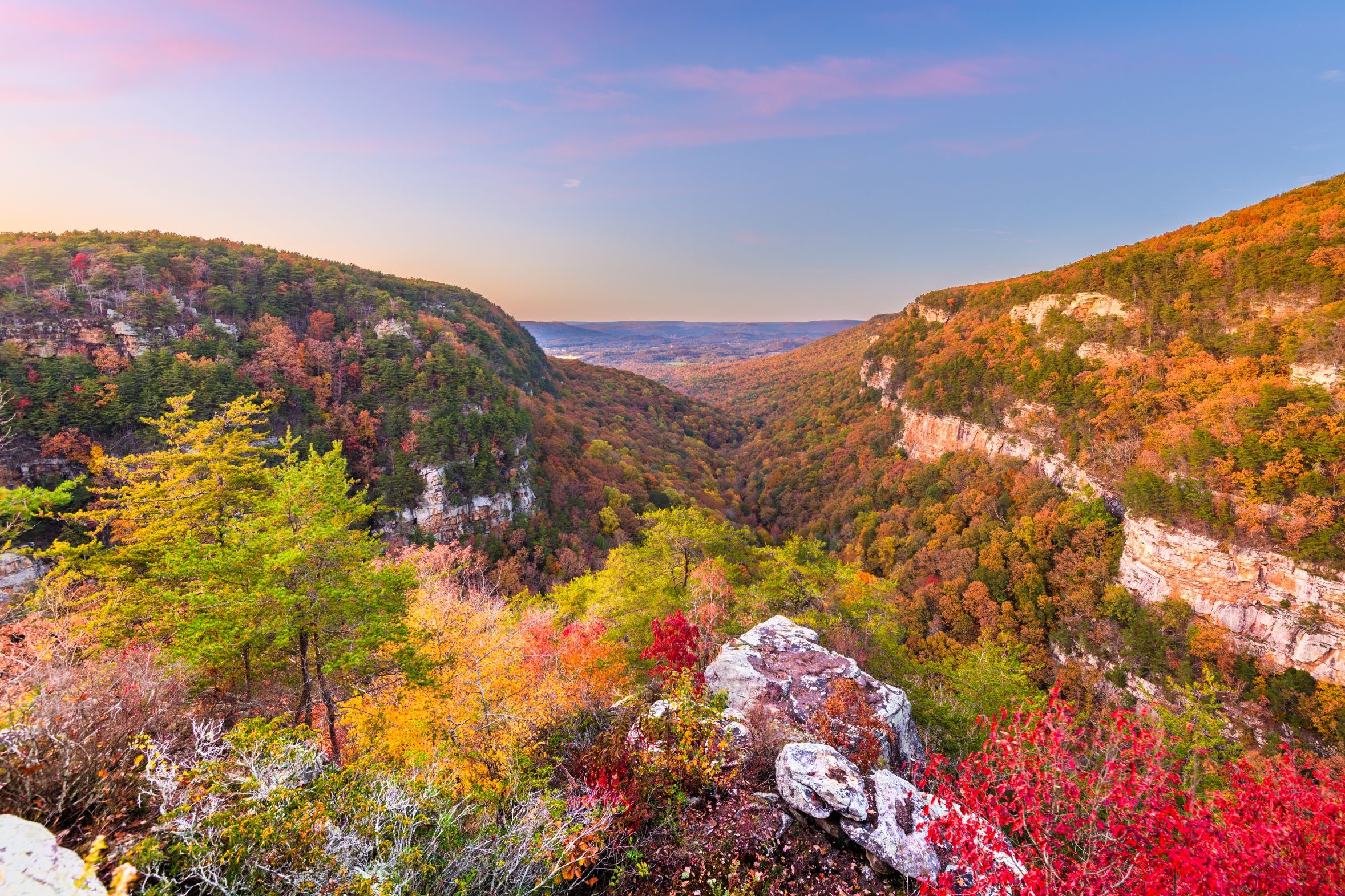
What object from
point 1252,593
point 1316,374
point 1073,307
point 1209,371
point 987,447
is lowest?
point 1252,593

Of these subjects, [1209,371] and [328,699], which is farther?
[1209,371]

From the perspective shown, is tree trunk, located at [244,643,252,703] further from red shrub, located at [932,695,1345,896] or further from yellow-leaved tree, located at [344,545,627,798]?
red shrub, located at [932,695,1345,896]

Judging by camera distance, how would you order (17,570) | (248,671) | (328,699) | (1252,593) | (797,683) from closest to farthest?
1. (328,699)
2. (248,671)
3. (797,683)
4. (17,570)
5. (1252,593)

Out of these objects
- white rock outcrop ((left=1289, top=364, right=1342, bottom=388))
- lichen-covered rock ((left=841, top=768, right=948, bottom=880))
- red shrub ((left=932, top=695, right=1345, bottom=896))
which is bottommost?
lichen-covered rock ((left=841, top=768, right=948, bottom=880))

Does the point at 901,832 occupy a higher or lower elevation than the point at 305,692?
higher

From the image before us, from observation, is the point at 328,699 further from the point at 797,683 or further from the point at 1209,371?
the point at 1209,371

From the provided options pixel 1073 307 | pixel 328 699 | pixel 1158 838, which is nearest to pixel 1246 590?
pixel 1073 307

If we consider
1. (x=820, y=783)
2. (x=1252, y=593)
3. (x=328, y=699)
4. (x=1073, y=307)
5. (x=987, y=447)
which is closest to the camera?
(x=820, y=783)

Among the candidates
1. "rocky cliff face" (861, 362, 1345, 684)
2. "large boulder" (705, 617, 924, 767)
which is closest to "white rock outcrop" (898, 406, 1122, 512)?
"rocky cliff face" (861, 362, 1345, 684)
